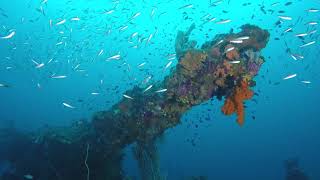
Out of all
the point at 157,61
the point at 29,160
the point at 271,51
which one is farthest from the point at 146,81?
the point at 271,51

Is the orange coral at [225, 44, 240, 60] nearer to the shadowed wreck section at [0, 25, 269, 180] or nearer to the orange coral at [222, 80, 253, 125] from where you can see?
the shadowed wreck section at [0, 25, 269, 180]

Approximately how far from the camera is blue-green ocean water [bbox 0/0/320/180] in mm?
49906

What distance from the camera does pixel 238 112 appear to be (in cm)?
984

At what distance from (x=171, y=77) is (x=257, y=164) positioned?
78.8 meters

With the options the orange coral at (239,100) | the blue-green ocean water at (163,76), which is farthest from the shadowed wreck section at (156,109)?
the blue-green ocean water at (163,76)

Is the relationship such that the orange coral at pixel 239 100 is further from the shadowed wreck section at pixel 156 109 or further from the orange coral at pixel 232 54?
the orange coral at pixel 232 54

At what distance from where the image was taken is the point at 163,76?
57.4 m

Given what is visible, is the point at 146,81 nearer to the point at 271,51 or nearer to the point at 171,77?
the point at 171,77

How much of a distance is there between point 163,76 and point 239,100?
4765 cm

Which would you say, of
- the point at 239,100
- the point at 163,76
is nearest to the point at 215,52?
the point at 239,100

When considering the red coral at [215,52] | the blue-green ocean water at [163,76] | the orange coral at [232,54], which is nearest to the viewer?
the orange coral at [232,54]

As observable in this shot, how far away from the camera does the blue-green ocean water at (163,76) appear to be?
4991 cm

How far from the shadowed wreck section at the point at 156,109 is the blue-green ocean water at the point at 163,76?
1987cm

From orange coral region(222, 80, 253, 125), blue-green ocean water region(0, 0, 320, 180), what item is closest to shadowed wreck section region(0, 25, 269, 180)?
orange coral region(222, 80, 253, 125)
